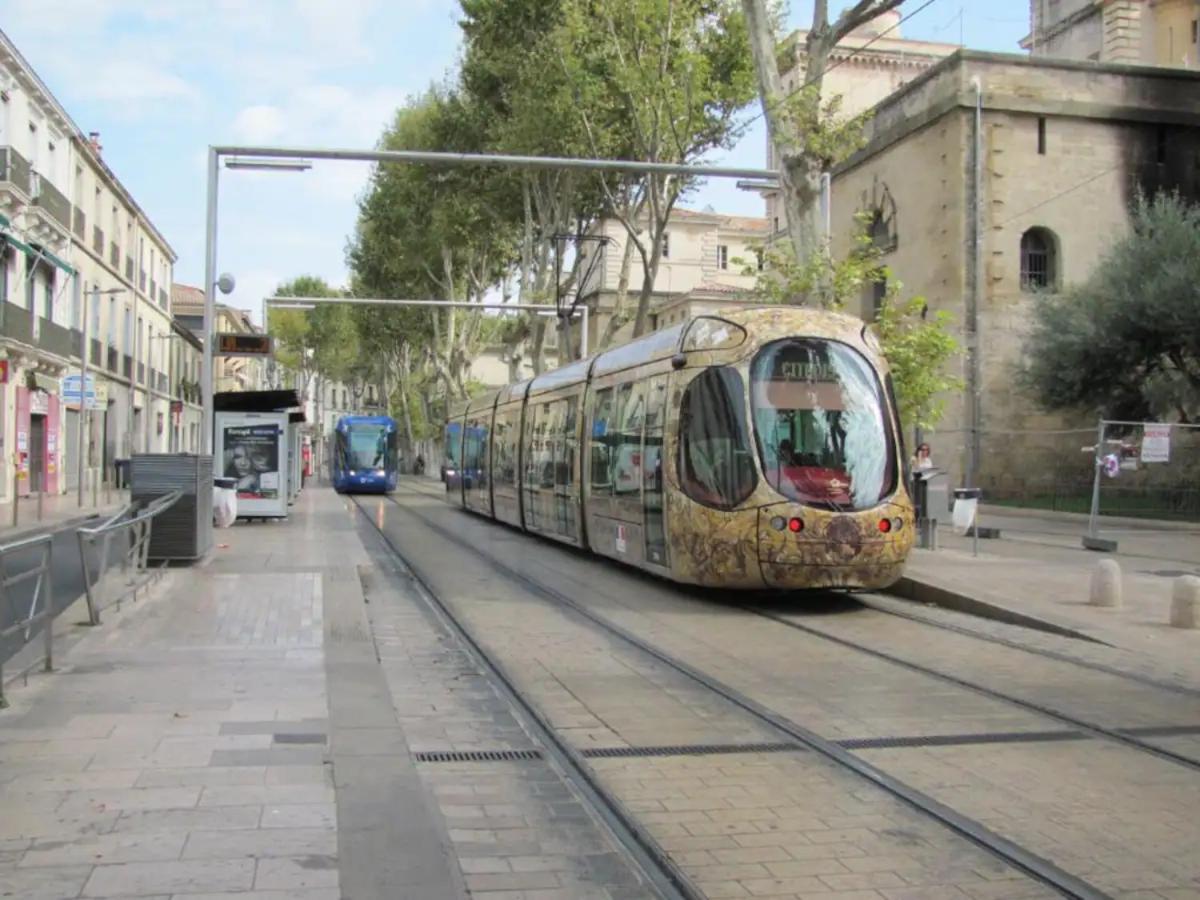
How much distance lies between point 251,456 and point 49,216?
18545 millimetres

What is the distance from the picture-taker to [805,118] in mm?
17359

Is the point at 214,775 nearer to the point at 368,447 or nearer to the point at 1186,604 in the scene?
the point at 1186,604

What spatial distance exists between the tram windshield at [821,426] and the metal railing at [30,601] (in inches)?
265

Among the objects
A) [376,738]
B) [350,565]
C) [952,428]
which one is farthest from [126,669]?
[952,428]

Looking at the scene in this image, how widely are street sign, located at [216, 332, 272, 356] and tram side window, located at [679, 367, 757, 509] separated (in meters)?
9.48

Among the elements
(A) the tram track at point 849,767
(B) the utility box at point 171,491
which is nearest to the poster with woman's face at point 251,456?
(B) the utility box at point 171,491

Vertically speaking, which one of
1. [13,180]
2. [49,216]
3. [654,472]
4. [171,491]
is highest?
[13,180]

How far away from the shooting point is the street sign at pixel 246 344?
19625 millimetres

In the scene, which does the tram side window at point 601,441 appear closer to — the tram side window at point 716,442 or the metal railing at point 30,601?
the tram side window at point 716,442

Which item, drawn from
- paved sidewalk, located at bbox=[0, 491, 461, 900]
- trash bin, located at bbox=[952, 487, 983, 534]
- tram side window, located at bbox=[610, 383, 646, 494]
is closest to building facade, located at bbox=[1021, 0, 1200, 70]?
trash bin, located at bbox=[952, 487, 983, 534]

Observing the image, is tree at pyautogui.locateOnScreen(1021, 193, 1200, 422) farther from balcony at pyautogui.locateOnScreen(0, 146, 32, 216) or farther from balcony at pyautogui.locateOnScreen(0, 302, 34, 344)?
balcony at pyautogui.locateOnScreen(0, 146, 32, 216)

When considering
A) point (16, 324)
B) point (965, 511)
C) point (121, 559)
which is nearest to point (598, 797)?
point (121, 559)

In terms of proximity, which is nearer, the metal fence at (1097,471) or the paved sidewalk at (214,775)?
the paved sidewalk at (214,775)

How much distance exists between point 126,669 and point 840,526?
6788mm
